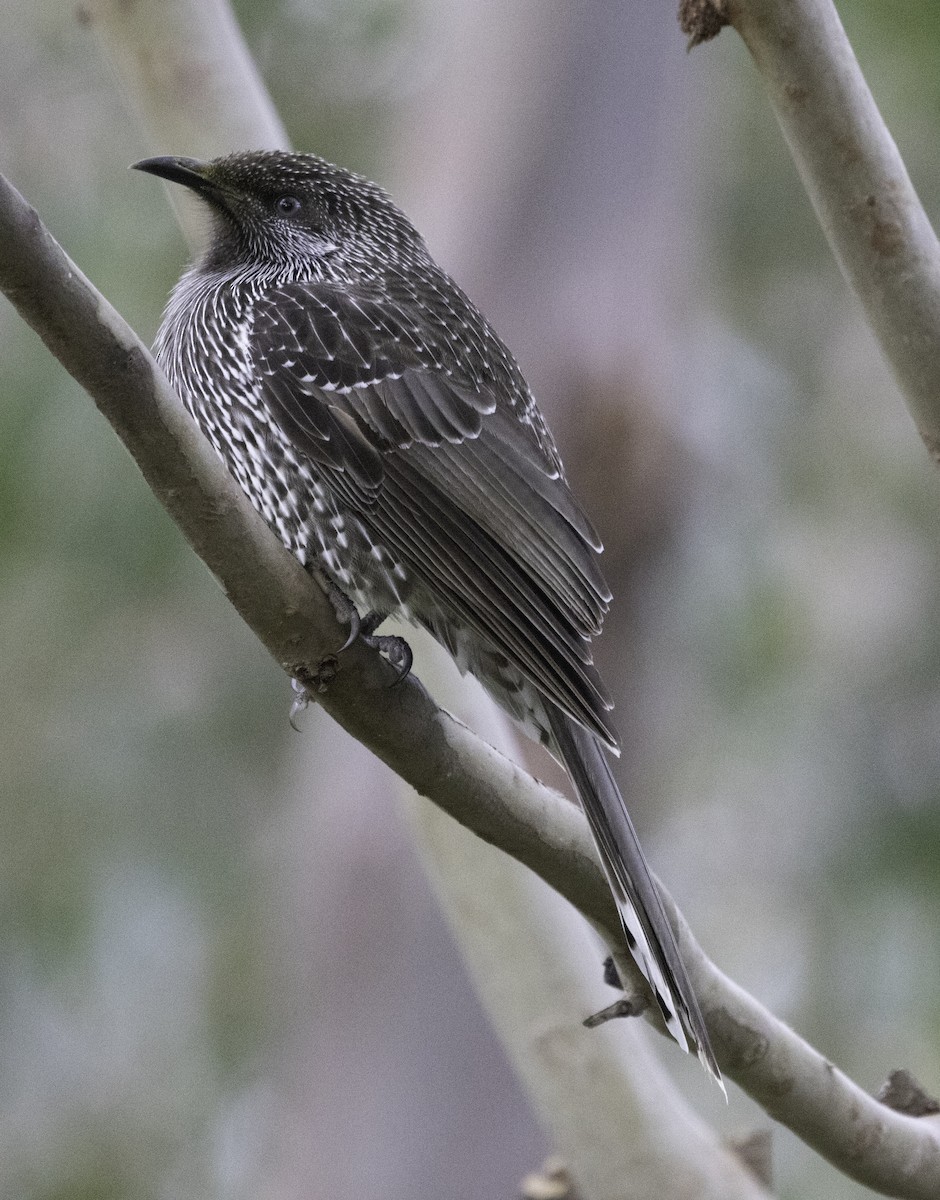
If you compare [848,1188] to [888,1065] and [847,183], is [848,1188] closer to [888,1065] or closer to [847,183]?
[888,1065]

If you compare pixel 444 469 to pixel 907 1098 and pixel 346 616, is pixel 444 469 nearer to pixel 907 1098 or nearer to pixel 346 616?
pixel 346 616

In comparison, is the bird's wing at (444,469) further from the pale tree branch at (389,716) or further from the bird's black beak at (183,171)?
the bird's black beak at (183,171)

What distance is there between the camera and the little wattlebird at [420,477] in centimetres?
A: 352

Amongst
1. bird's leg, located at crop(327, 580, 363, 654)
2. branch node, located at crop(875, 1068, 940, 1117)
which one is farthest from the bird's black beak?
branch node, located at crop(875, 1068, 940, 1117)

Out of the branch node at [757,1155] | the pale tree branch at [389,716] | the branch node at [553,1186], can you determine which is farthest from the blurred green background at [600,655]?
the pale tree branch at [389,716]

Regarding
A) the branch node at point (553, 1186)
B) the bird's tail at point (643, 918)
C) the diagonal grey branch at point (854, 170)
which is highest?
the diagonal grey branch at point (854, 170)

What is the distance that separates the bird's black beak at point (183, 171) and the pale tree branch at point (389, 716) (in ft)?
5.73

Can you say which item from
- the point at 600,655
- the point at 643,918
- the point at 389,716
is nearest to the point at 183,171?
the point at 389,716

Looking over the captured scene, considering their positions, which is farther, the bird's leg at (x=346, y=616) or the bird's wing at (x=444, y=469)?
the bird's wing at (x=444, y=469)

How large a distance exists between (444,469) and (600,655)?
2.90 meters

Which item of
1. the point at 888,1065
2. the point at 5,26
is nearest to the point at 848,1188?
the point at 888,1065

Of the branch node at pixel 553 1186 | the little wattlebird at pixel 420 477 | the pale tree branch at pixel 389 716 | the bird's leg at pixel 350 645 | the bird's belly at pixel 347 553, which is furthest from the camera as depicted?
the branch node at pixel 553 1186

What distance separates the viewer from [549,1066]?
452cm

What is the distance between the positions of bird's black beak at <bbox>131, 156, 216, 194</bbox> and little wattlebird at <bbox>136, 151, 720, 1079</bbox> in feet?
0.50
